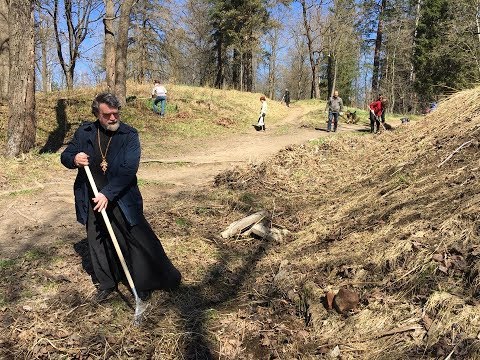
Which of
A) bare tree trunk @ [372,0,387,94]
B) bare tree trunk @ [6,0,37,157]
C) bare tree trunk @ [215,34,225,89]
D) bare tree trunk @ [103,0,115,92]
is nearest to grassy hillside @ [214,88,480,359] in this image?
bare tree trunk @ [6,0,37,157]

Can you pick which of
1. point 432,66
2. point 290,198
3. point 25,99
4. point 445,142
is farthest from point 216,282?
point 432,66

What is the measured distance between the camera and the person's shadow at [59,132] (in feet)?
39.8

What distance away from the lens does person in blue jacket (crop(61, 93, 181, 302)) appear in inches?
136

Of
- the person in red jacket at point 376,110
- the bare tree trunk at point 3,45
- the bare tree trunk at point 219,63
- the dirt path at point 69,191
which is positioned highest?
the bare tree trunk at point 219,63

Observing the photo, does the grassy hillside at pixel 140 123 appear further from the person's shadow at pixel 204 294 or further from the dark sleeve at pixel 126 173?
the dark sleeve at pixel 126 173

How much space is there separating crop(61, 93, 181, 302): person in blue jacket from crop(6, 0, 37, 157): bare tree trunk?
22.2 feet

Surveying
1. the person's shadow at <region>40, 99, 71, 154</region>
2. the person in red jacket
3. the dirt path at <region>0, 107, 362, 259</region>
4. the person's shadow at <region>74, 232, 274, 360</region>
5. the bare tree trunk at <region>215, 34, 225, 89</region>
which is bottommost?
the person's shadow at <region>74, 232, 274, 360</region>

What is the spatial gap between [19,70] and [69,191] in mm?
3750

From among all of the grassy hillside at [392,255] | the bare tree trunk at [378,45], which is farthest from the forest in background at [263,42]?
the grassy hillside at [392,255]

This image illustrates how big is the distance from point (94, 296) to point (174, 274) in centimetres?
77

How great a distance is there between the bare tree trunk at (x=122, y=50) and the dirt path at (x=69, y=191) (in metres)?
4.07

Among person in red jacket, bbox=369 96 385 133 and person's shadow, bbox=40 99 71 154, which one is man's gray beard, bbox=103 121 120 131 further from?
person in red jacket, bbox=369 96 385 133

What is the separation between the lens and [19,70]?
938 cm

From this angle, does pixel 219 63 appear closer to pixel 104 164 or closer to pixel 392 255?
pixel 104 164
